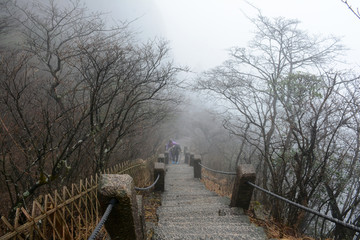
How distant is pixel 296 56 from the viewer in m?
8.71

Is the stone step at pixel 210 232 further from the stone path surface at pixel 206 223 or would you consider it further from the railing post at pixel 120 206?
the railing post at pixel 120 206

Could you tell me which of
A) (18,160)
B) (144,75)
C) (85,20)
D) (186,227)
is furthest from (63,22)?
(186,227)

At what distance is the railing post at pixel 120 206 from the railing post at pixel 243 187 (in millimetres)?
2573

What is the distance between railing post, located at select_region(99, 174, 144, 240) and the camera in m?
2.51

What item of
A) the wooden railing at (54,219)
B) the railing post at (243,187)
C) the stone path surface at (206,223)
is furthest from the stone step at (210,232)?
the wooden railing at (54,219)

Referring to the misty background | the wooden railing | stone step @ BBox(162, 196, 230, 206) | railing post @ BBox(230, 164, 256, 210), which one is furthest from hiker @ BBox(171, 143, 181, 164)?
the wooden railing

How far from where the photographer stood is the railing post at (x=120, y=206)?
2510mm

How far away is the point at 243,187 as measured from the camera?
14.9ft

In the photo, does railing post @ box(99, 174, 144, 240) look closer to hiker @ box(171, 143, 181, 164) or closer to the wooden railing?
the wooden railing

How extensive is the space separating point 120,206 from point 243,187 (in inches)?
114

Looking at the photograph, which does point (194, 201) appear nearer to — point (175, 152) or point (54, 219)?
point (54, 219)

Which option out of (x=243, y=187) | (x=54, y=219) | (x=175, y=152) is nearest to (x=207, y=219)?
(x=243, y=187)

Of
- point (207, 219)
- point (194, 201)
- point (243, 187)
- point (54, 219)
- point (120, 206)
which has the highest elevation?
point (243, 187)

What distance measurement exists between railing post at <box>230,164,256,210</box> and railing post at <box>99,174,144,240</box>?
2573 mm
